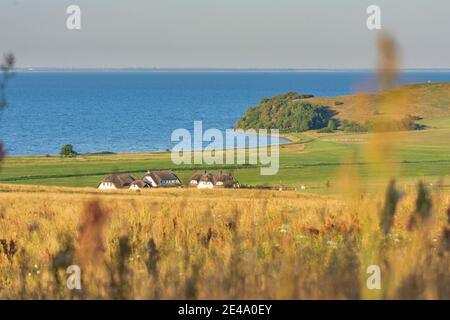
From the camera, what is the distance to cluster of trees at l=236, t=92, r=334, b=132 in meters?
104

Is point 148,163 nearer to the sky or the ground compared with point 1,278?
nearer to the ground

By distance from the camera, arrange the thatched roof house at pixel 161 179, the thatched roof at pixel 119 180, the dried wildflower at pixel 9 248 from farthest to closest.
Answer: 1. the thatched roof house at pixel 161 179
2. the thatched roof at pixel 119 180
3. the dried wildflower at pixel 9 248

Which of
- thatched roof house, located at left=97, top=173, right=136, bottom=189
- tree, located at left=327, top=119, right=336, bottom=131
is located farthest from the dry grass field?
tree, located at left=327, top=119, right=336, bottom=131

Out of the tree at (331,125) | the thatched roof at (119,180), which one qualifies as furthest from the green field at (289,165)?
the tree at (331,125)

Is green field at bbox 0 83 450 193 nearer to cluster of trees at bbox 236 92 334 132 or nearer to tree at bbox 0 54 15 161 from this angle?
cluster of trees at bbox 236 92 334 132

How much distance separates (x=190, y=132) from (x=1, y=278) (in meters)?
104

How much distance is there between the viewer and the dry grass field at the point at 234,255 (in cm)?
539

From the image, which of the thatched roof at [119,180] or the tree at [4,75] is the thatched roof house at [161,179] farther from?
the tree at [4,75]

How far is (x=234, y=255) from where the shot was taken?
6734mm

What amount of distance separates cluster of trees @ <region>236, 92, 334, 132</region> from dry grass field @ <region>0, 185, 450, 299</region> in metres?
92.5

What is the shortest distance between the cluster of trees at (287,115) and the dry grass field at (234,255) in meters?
92.5
